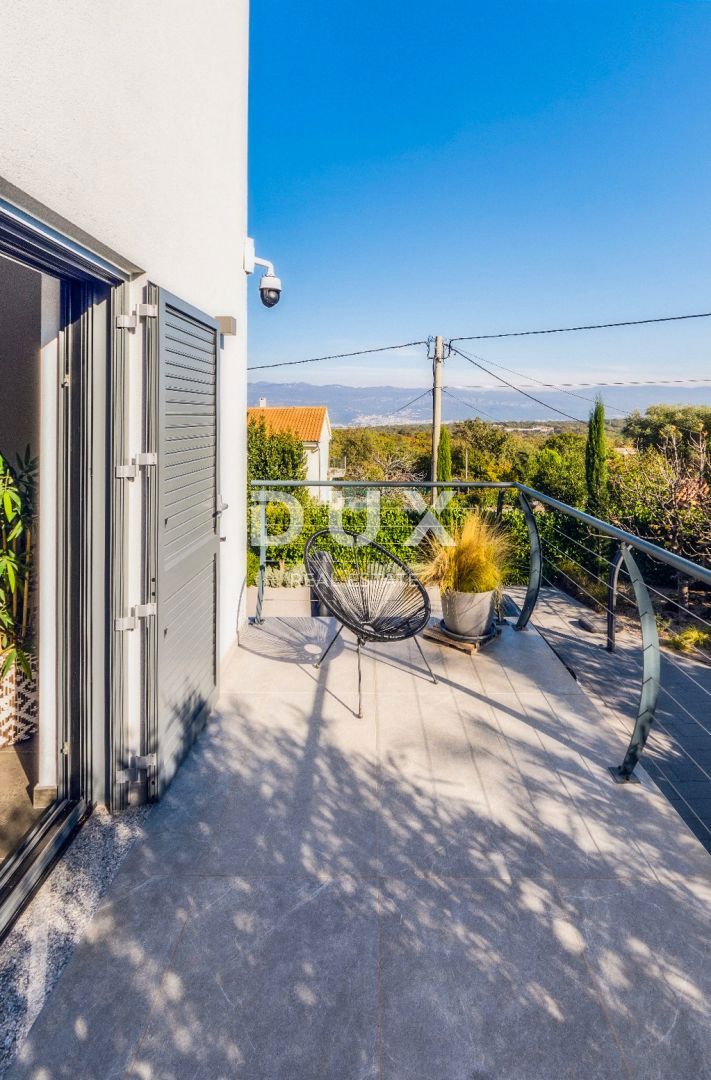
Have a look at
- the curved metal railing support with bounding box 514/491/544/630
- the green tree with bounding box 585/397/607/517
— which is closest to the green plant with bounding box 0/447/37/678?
the curved metal railing support with bounding box 514/491/544/630

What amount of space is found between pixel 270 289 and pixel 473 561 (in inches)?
100

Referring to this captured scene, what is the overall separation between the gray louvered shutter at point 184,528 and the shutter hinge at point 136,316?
0.11ft

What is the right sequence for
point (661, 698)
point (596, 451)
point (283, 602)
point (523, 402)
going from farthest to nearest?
point (523, 402)
point (596, 451)
point (283, 602)
point (661, 698)

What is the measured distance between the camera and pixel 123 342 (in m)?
1.99

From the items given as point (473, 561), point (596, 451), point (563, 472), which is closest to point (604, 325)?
point (563, 472)

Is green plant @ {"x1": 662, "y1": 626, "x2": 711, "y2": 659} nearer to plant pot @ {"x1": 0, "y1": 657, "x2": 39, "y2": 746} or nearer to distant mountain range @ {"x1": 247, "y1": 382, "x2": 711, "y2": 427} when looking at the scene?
plant pot @ {"x1": 0, "y1": 657, "x2": 39, "y2": 746}

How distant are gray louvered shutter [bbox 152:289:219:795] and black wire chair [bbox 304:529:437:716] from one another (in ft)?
1.98

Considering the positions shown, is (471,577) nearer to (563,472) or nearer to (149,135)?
(149,135)

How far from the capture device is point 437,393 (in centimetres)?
1698

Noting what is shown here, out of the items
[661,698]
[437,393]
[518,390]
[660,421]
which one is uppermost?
[518,390]

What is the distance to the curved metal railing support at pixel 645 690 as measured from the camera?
2299mm

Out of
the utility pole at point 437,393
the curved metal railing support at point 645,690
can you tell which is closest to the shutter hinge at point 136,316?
the curved metal railing support at point 645,690

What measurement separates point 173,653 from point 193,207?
6.34 feet

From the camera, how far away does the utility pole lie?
16.8m
